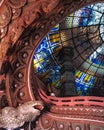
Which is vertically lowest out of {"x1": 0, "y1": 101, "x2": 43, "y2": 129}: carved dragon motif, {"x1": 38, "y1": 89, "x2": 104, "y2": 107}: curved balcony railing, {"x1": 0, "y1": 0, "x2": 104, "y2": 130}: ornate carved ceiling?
{"x1": 0, "y1": 101, "x2": 43, "y2": 129}: carved dragon motif

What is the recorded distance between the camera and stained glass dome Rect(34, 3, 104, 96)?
32.5ft

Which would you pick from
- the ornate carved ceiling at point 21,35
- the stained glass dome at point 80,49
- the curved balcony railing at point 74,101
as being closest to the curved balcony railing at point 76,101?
the curved balcony railing at point 74,101

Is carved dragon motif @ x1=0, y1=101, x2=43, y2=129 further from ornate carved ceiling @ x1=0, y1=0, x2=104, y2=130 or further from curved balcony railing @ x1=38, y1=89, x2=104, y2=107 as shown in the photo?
curved balcony railing @ x1=38, y1=89, x2=104, y2=107

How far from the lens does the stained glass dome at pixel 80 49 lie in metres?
9.90

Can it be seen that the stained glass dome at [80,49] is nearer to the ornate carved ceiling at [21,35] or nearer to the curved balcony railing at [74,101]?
the curved balcony railing at [74,101]

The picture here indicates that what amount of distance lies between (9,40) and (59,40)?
6.22 meters

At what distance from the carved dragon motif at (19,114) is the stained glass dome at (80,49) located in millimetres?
5219

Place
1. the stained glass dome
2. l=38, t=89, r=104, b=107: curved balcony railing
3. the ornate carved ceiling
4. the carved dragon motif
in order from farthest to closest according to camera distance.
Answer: the stained glass dome < l=38, t=89, r=104, b=107: curved balcony railing < the carved dragon motif < the ornate carved ceiling

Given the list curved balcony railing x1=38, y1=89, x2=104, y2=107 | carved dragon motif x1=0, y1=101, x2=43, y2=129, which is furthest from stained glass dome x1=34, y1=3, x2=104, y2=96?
carved dragon motif x1=0, y1=101, x2=43, y2=129

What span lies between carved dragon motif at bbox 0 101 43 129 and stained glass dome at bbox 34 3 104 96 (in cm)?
522

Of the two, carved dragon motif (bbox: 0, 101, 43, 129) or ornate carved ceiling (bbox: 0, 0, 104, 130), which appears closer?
ornate carved ceiling (bbox: 0, 0, 104, 130)

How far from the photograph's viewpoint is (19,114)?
4.28 m

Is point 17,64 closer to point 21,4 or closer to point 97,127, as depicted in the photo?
point 21,4

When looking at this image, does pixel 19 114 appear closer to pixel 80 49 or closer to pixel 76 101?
pixel 76 101
